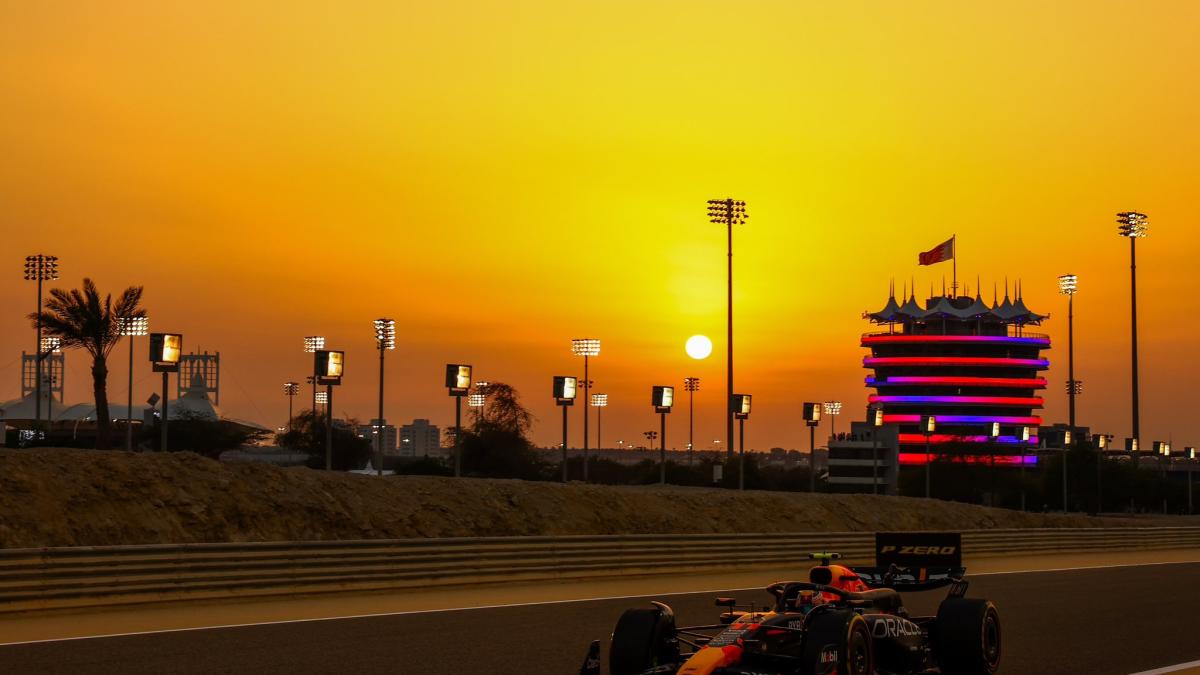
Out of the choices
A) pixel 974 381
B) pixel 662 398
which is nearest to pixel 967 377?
pixel 974 381

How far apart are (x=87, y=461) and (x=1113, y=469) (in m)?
125

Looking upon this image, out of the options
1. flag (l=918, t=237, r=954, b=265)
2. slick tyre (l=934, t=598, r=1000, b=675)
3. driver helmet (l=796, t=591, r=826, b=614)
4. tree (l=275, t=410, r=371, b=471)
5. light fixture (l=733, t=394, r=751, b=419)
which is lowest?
tree (l=275, t=410, r=371, b=471)

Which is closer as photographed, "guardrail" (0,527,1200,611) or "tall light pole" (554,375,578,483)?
"guardrail" (0,527,1200,611)

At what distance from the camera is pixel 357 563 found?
69.5 ft

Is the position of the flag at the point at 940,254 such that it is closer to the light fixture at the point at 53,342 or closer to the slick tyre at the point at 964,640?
the light fixture at the point at 53,342

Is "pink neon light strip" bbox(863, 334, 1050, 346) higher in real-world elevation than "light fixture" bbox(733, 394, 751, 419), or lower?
higher

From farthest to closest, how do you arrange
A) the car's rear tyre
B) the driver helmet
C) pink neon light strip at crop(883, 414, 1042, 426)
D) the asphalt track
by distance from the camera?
pink neon light strip at crop(883, 414, 1042, 426) < the asphalt track < the driver helmet < the car's rear tyre

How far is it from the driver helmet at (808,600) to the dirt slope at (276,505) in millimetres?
14423

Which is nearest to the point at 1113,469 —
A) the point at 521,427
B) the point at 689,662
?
the point at 521,427

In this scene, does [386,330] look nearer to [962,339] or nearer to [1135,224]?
[1135,224]

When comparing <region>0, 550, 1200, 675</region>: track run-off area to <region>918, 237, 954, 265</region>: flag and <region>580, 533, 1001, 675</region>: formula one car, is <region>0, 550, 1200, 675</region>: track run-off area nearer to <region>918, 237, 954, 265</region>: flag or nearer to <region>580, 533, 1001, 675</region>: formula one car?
<region>580, 533, 1001, 675</region>: formula one car

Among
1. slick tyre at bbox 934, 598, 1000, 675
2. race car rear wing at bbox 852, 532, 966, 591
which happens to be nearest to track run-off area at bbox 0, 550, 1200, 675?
race car rear wing at bbox 852, 532, 966, 591

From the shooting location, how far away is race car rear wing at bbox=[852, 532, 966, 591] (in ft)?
43.0

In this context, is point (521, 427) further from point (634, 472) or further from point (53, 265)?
point (53, 265)
